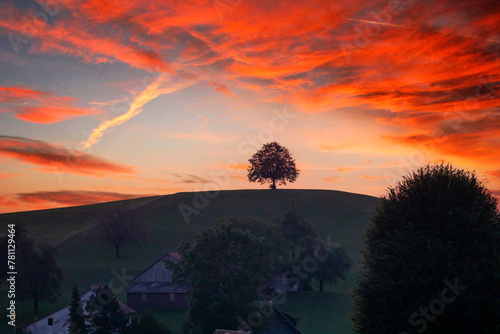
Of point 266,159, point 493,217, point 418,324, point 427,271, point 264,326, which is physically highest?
point 266,159

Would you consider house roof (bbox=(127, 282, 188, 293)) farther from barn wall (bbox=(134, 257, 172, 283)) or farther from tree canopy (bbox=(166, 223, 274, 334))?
tree canopy (bbox=(166, 223, 274, 334))

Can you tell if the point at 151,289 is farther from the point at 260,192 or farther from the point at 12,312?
the point at 260,192

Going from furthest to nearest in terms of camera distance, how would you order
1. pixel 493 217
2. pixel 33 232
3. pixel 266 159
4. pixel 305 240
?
pixel 266 159, pixel 33 232, pixel 305 240, pixel 493 217

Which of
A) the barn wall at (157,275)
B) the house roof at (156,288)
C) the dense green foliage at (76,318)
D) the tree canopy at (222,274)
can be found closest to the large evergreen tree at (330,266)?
the house roof at (156,288)

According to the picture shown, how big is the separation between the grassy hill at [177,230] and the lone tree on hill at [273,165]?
19.6 feet

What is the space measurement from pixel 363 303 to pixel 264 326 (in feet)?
69.7

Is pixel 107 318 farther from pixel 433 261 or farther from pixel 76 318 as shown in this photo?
pixel 433 261

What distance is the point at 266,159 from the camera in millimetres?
164250

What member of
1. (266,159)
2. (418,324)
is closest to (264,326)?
(418,324)

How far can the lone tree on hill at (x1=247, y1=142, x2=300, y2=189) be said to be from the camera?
16400 cm

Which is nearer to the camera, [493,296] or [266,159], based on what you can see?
[493,296]

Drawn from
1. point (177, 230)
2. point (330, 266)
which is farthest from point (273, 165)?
point (330, 266)

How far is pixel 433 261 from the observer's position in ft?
88.6

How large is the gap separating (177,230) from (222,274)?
271 ft
